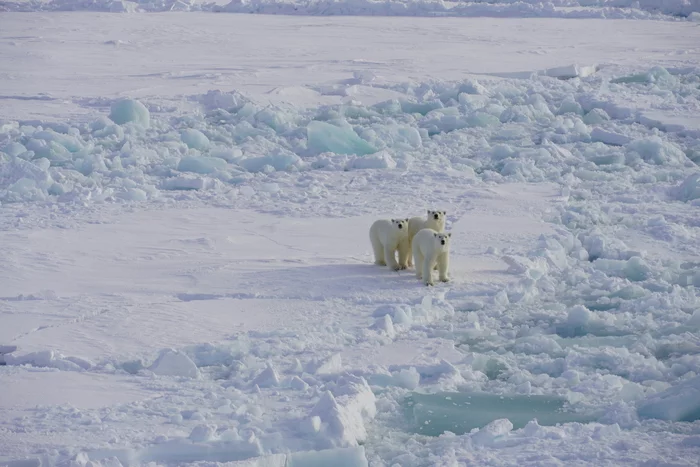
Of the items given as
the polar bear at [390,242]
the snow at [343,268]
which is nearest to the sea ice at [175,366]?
the snow at [343,268]

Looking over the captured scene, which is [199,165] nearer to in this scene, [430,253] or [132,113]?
[132,113]

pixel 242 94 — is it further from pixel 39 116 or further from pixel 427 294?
pixel 427 294

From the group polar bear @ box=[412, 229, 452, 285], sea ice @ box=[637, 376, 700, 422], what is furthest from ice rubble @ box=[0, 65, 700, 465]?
polar bear @ box=[412, 229, 452, 285]

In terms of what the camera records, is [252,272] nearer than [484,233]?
Yes

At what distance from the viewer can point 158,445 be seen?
3.22 meters

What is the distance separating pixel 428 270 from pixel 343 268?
0.58 meters

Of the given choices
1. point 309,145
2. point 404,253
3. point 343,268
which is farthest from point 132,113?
point 404,253

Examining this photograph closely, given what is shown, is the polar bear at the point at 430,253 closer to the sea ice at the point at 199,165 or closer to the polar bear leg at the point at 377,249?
the polar bear leg at the point at 377,249

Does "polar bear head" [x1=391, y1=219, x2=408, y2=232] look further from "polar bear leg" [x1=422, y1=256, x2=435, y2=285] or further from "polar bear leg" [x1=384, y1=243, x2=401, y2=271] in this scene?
"polar bear leg" [x1=422, y1=256, x2=435, y2=285]

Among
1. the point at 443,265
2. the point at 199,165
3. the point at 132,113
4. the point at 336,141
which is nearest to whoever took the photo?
the point at 443,265

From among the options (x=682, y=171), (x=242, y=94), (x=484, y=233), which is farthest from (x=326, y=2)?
(x=484, y=233)

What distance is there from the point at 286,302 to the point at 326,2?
19.8 metres

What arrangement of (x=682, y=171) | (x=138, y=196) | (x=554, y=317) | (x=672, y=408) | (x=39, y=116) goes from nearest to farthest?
(x=672, y=408) < (x=554, y=317) < (x=138, y=196) < (x=682, y=171) < (x=39, y=116)

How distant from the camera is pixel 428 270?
502 cm
